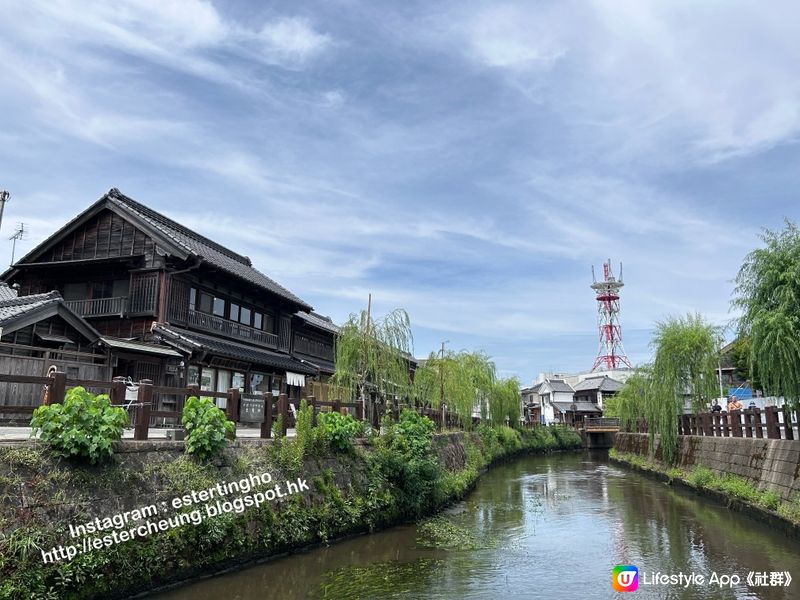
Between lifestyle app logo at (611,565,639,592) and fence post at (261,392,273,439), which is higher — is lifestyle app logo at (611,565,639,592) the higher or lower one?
the lower one

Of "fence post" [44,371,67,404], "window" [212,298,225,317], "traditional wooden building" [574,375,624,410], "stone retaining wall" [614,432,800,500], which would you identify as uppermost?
"window" [212,298,225,317]

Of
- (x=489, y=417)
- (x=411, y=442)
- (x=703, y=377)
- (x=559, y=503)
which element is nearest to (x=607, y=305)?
(x=489, y=417)

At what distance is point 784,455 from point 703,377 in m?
10.3

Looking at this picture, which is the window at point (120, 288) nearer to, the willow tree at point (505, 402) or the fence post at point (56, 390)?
the fence post at point (56, 390)

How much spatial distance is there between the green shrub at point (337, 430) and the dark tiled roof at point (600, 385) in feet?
226

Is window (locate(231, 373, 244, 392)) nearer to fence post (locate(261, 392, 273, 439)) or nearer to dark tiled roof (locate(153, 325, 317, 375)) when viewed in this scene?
dark tiled roof (locate(153, 325, 317, 375))

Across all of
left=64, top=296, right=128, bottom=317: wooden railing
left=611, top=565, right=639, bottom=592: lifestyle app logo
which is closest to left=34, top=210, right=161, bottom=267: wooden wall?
left=64, top=296, right=128, bottom=317: wooden railing

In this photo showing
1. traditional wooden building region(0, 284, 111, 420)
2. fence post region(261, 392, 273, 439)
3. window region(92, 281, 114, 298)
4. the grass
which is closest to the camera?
fence post region(261, 392, 273, 439)

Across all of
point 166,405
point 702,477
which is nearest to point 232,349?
point 166,405

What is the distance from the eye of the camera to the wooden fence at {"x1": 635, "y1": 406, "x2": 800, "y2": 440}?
16.9 metres

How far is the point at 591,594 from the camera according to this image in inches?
396

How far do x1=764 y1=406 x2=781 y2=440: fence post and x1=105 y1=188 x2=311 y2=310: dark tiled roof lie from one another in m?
20.0

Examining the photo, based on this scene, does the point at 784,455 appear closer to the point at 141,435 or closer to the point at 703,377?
the point at 703,377

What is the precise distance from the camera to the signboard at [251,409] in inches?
578
